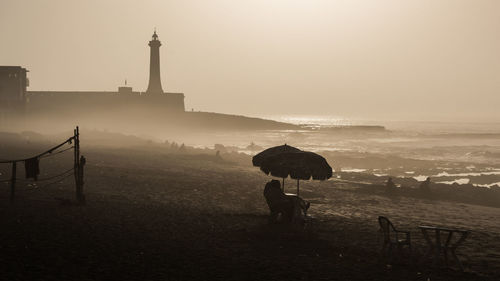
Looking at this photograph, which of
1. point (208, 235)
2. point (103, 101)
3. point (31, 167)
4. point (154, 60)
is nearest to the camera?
point (208, 235)

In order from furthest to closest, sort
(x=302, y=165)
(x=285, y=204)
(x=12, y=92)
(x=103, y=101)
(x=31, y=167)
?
1. (x=103, y=101)
2. (x=12, y=92)
3. (x=31, y=167)
4. (x=285, y=204)
5. (x=302, y=165)

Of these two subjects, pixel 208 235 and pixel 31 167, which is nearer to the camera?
pixel 208 235

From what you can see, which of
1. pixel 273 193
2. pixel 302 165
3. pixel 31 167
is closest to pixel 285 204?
pixel 273 193

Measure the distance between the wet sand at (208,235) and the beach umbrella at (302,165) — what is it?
1315 mm

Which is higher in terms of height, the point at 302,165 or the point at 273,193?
the point at 302,165

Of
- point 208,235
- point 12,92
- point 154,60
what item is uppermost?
point 154,60

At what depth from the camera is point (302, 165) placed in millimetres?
12258

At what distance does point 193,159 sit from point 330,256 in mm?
23175

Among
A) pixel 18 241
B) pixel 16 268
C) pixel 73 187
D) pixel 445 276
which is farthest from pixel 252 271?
pixel 73 187

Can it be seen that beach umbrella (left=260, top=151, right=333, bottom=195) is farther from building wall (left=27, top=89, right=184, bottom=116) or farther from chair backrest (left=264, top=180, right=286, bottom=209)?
building wall (left=27, top=89, right=184, bottom=116)

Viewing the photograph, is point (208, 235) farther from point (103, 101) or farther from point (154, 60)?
point (103, 101)

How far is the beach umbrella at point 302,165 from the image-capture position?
1226 cm

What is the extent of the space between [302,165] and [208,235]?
288 cm

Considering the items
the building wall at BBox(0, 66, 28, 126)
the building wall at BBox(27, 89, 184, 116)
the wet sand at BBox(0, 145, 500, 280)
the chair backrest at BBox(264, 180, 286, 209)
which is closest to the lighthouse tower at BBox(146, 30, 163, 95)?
the building wall at BBox(27, 89, 184, 116)
